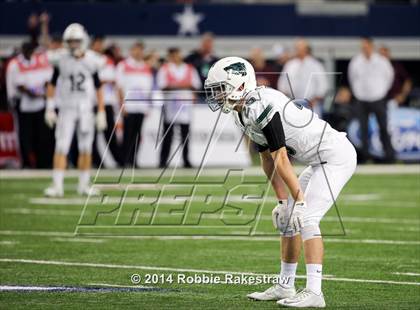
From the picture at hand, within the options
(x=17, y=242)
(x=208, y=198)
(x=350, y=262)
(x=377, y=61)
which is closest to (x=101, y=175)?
(x=208, y=198)

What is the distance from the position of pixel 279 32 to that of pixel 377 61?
549cm

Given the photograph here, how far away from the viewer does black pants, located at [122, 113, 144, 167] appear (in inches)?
738

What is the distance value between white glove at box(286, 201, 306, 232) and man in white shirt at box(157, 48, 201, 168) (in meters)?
11.5

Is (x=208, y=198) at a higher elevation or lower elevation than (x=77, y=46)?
lower

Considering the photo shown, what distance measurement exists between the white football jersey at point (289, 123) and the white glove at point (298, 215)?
48cm

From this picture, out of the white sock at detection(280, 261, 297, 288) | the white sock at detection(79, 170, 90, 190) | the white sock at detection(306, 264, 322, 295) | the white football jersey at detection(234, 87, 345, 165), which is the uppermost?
the white football jersey at detection(234, 87, 345, 165)

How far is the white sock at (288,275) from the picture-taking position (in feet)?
24.3

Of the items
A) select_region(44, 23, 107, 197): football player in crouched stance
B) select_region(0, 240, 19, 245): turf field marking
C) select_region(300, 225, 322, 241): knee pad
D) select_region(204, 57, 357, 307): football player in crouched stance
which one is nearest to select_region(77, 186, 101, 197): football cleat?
select_region(44, 23, 107, 197): football player in crouched stance

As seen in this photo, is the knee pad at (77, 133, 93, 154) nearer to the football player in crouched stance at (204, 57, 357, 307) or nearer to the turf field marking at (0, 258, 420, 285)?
the turf field marking at (0, 258, 420, 285)

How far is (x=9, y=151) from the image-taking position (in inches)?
749

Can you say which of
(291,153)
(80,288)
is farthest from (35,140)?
(291,153)

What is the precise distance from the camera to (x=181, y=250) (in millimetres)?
9953

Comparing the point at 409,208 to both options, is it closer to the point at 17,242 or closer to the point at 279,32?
the point at 17,242

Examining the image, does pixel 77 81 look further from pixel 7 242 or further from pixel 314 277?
pixel 314 277
